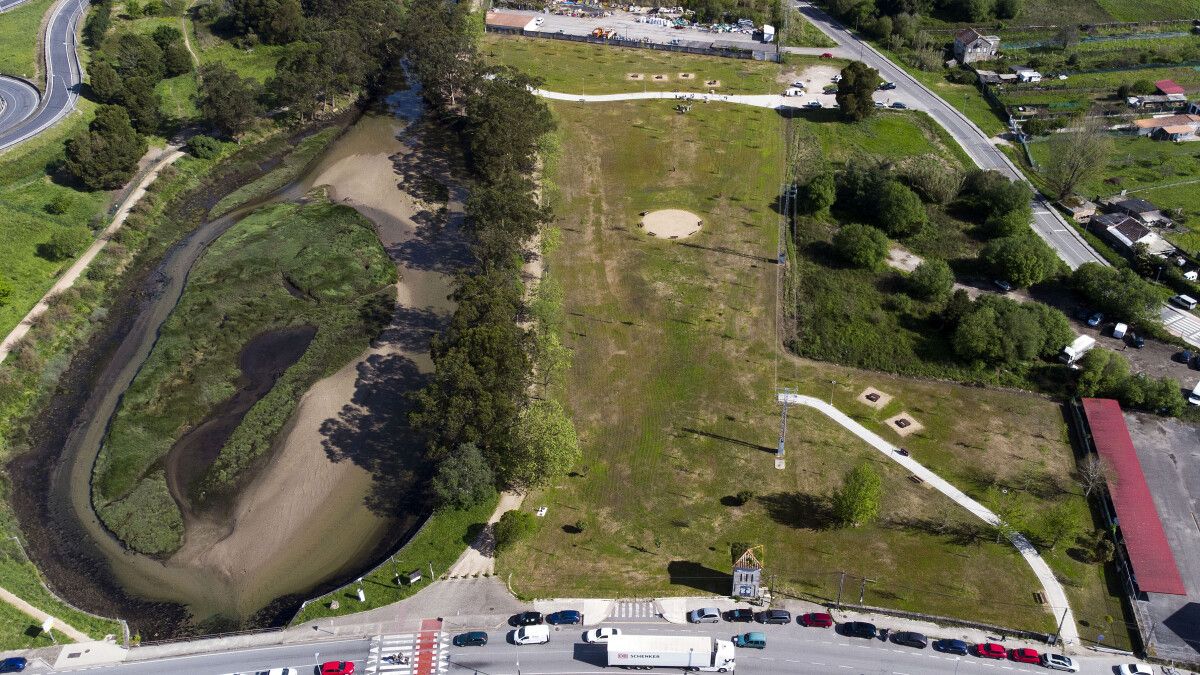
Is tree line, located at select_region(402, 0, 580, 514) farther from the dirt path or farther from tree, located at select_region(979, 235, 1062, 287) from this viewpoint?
tree, located at select_region(979, 235, 1062, 287)

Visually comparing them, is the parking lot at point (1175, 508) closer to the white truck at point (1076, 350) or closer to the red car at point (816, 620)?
the white truck at point (1076, 350)

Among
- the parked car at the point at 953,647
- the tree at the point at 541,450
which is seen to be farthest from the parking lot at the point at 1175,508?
the tree at the point at 541,450

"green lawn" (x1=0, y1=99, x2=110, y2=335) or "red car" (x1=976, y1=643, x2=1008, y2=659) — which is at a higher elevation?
"green lawn" (x1=0, y1=99, x2=110, y2=335)

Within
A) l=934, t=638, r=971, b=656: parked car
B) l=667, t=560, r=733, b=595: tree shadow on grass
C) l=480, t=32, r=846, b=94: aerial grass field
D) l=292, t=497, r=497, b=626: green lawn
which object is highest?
l=480, t=32, r=846, b=94: aerial grass field

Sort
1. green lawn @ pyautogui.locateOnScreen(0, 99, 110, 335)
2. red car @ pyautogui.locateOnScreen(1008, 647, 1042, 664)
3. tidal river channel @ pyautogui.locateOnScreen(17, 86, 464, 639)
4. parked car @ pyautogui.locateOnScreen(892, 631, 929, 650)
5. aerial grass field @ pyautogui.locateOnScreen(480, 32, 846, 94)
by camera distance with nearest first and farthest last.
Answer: red car @ pyautogui.locateOnScreen(1008, 647, 1042, 664) → parked car @ pyautogui.locateOnScreen(892, 631, 929, 650) → tidal river channel @ pyautogui.locateOnScreen(17, 86, 464, 639) → green lawn @ pyautogui.locateOnScreen(0, 99, 110, 335) → aerial grass field @ pyautogui.locateOnScreen(480, 32, 846, 94)

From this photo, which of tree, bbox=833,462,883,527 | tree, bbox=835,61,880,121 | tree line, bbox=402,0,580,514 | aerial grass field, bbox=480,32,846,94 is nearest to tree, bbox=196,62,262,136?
tree line, bbox=402,0,580,514

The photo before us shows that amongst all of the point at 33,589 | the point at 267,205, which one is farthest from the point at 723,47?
the point at 33,589
